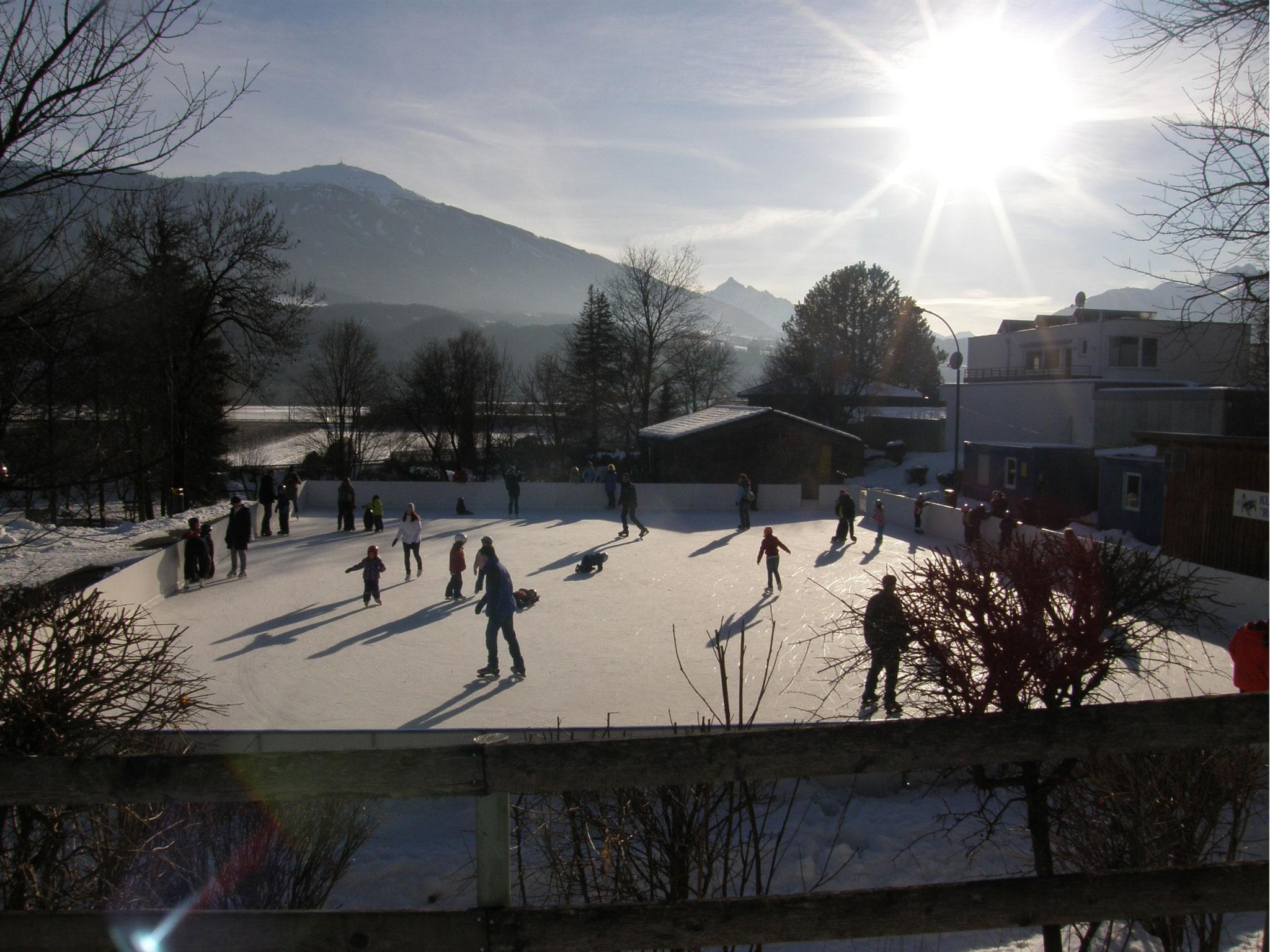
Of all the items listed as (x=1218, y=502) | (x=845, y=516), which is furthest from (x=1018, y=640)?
(x=845, y=516)

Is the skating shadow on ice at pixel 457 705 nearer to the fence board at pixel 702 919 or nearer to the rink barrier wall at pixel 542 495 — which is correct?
the fence board at pixel 702 919

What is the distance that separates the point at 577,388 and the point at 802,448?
22028mm

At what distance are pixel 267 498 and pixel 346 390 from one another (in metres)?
30.0

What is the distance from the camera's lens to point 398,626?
491 inches

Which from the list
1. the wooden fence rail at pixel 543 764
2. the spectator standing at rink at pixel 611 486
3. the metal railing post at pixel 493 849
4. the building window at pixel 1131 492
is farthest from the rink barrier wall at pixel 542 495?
the metal railing post at pixel 493 849

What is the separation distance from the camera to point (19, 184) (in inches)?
169

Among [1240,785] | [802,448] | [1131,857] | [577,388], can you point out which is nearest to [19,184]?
[1131,857]

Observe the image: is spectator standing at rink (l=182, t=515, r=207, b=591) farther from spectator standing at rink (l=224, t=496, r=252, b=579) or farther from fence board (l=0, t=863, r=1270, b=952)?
fence board (l=0, t=863, r=1270, b=952)

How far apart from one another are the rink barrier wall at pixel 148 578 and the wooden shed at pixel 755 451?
19.0 metres

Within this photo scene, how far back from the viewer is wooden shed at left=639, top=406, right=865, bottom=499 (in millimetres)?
31781

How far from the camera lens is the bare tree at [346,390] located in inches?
1895

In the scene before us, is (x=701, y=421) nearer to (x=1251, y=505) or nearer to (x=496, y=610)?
(x=1251, y=505)

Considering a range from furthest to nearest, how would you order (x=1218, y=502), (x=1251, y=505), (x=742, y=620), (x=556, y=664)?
(x=1218, y=502) → (x=1251, y=505) → (x=742, y=620) → (x=556, y=664)

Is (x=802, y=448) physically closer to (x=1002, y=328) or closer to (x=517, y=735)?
(x=517, y=735)
